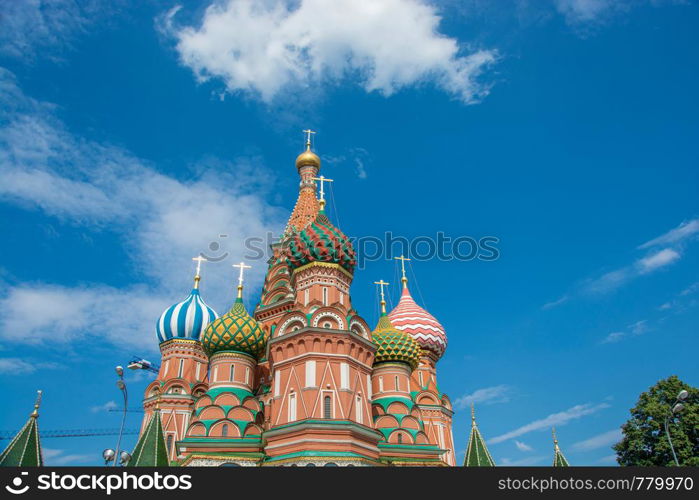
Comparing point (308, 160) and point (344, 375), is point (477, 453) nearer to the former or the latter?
point (344, 375)

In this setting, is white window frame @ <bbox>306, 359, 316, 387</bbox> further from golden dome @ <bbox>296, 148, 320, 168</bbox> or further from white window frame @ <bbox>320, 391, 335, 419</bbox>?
golden dome @ <bbox>296, 148, 320, 168</bbox>

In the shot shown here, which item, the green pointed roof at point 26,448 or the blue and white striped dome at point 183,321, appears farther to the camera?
the blue and white striped dome at point 183,321

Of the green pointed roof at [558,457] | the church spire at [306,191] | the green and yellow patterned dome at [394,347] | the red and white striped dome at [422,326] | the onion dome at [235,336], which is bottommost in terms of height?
the green pointed roof at [558,457]

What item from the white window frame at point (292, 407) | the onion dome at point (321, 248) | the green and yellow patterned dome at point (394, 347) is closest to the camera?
the white window frame at point (292, 407)

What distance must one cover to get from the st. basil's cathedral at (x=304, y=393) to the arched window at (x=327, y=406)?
0.04m

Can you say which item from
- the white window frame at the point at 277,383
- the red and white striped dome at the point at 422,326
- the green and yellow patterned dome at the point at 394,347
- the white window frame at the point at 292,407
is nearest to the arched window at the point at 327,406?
the white window frame at the point at 292,407

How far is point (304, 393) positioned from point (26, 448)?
9.08 metres

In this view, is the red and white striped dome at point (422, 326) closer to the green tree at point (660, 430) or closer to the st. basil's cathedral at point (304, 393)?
the st. basil's cathedral at point (304, 393)

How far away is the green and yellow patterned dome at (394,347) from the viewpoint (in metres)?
22.8

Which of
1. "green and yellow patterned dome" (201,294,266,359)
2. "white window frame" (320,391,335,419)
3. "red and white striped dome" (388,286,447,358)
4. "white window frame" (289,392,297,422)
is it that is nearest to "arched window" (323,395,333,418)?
"white window frame" (320,391,335,419)

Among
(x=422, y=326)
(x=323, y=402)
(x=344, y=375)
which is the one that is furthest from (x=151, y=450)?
(x=422, y=326)

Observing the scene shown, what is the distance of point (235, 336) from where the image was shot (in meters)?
23.0

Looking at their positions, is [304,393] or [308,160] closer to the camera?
[304,393]
